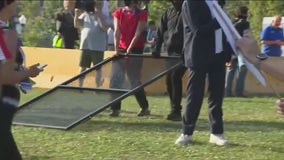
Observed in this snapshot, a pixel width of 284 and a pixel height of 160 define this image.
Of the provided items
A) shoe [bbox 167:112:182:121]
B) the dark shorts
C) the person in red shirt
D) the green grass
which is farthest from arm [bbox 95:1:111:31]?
shoe [bbox 167:112:182:121]

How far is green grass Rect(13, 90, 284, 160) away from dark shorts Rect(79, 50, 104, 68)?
1.15 m

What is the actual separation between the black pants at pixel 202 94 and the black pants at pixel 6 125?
3.10 metres

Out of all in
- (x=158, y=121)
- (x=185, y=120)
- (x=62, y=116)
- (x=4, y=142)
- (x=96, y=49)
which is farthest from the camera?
(x=96, y=49)

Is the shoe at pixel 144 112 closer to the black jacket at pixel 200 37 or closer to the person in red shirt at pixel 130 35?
the person in red shirt at pixel 130 35

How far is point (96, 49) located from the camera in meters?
Answer: 10.5

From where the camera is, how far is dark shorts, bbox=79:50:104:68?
10.5m

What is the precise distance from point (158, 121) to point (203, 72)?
7.06ft

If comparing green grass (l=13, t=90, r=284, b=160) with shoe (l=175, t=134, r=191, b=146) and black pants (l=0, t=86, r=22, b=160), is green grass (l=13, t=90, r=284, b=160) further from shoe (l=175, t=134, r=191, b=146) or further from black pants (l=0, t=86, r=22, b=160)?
black pants (l=0, t=86, r=22, b=160)

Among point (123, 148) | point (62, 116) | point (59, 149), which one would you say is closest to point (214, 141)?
point (123, 148)

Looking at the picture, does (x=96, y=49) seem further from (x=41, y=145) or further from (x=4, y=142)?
(x=4, y=142)

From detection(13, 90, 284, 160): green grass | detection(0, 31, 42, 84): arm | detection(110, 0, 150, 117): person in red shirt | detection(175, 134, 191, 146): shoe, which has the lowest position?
detection(13, 90, 284, 160): green grass

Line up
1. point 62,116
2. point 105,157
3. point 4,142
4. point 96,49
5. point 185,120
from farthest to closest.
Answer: point 96,49 → point 62,116 → point 185,120 → point 105,157 → point 4,142

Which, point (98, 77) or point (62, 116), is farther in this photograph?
point (98, 77)

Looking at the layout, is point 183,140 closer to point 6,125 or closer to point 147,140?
point 147,140
